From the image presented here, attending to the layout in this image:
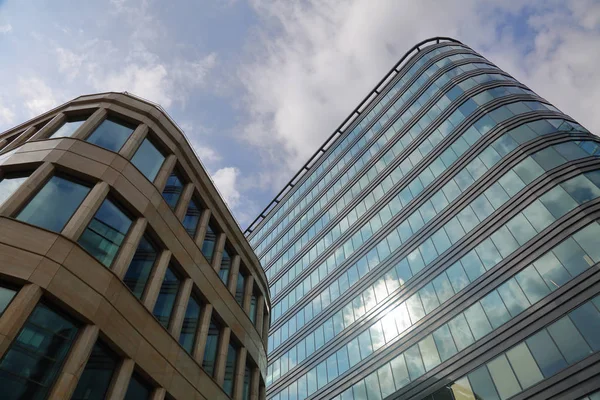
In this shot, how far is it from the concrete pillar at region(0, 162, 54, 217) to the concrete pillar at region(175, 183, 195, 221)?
581 centimetres

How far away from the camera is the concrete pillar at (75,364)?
36.4 feet

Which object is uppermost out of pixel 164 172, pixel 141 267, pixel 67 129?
pixel 67 129

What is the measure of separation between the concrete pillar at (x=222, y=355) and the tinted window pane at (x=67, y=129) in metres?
11.8

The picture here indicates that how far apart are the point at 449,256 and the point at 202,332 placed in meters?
22.7

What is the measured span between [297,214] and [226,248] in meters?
38.4

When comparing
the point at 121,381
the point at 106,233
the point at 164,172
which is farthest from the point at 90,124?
the point at 121,381

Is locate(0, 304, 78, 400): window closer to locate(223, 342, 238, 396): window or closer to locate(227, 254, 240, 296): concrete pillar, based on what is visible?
locate(223, 342, 238, 396): window

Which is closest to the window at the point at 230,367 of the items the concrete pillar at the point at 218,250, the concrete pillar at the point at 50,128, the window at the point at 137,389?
the concrete pillar at the point at 218,250

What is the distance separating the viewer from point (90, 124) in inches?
734

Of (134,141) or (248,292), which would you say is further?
(248,292)

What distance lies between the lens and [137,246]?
16281mm

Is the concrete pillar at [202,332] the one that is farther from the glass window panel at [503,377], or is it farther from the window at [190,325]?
the glass window panel at [503,377]

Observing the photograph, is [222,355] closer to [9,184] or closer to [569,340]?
[9,184]

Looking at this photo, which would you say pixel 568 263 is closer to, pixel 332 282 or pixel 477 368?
pixel 477 368
